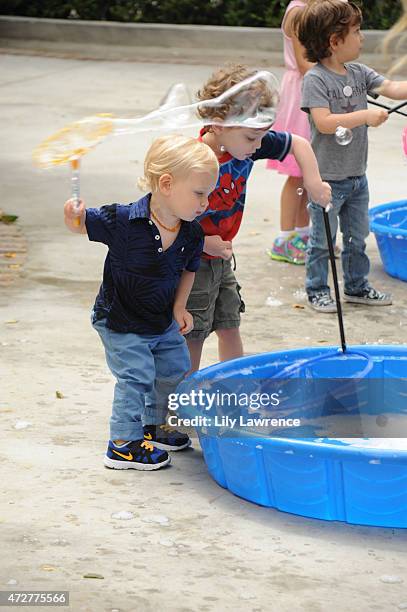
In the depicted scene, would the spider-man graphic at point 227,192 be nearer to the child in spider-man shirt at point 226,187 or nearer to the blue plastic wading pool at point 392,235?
the child in spider-man shirt at point 226,187

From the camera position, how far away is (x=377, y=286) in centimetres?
614

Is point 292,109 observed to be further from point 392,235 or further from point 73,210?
point 73,210

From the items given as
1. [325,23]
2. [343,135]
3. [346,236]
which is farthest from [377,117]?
[346,236]

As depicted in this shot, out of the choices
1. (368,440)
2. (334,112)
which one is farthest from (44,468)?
(334,112)

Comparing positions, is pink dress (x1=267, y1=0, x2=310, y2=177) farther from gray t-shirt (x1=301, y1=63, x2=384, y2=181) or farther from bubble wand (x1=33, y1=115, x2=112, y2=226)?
bubble wand (x1=33, y1=115, x2=112, y2=226)

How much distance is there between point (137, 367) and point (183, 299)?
27 centimetres

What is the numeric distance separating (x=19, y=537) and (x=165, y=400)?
843 millimetres

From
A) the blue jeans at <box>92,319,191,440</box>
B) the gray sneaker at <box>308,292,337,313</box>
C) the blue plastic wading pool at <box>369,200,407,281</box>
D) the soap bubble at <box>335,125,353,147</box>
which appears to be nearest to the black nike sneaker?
the blue jeans at <box>92,319,191,440</box>

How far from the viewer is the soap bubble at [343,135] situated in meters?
4.89

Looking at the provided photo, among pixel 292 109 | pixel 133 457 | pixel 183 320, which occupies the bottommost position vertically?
pixel 133 457

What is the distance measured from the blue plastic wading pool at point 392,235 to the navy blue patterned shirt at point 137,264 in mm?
2289

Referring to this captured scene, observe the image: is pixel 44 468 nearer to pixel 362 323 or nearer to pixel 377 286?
pixel 362 323

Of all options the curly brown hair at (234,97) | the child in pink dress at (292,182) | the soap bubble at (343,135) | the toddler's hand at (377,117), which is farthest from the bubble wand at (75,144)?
the child in pink dress at (292,182)

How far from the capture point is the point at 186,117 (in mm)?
3920
